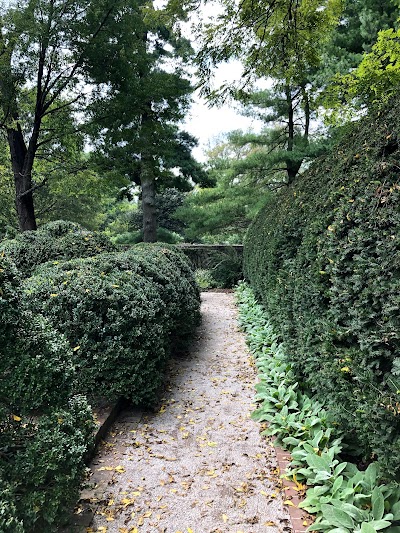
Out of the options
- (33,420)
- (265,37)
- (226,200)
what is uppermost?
(265,37)

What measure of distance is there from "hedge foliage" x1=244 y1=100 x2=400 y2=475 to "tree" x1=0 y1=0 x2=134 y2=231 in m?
6.01

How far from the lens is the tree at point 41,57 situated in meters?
6.14

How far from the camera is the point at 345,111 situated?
19.8ft

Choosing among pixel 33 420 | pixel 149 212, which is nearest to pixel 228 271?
pixel 149 212

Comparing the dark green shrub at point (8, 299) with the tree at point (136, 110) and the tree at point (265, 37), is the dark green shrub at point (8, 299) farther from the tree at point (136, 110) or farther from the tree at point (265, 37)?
the tree at point (136, 110)

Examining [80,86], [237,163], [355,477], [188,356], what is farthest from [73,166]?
[355,477]

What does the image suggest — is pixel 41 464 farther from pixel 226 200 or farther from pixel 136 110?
pixel 226 200

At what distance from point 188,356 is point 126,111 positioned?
5429 millimetres

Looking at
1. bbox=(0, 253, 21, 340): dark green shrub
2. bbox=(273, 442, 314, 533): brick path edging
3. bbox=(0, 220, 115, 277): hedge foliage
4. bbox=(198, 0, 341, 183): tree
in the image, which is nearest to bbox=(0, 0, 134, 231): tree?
bbox=(198, 0, 341, 183): tree

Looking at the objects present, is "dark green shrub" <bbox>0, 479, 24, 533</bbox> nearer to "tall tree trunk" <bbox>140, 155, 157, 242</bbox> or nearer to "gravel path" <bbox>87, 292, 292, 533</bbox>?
"gravel path" <bbox>87, 292, 292, 533</bbox>

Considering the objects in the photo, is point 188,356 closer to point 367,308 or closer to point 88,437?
point 88,437

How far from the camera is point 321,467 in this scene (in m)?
1.96

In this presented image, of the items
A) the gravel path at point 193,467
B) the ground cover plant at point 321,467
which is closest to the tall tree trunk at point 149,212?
the gravel path at point 193,467

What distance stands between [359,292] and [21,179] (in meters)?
7.67
